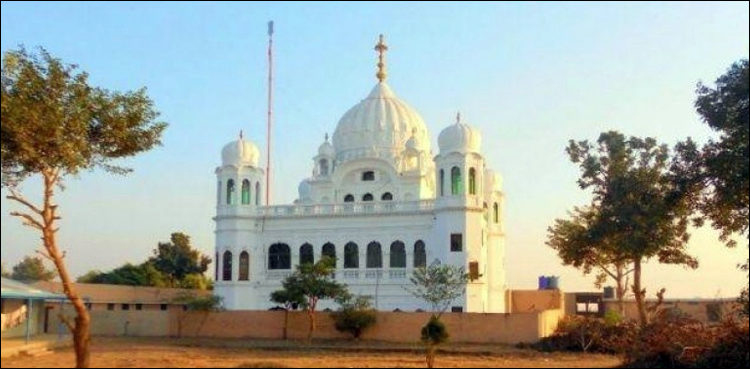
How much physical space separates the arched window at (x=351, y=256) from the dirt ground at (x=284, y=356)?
438 inches

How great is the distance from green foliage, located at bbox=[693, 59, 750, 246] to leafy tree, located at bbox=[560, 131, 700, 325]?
7.26ft

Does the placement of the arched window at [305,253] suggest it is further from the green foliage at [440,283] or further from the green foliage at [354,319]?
the green foliage at [354,319]

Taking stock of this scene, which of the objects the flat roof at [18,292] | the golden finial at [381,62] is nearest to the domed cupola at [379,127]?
the golden finial at [381,62]

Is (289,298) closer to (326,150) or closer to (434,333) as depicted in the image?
(434,333)

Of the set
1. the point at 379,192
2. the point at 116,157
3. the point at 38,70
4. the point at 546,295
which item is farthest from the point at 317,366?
the point at 546,295

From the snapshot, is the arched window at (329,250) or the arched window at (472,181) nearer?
the arched window at (472,181)

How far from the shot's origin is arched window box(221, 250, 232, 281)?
45.1m

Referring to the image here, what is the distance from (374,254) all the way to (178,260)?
28.3 m

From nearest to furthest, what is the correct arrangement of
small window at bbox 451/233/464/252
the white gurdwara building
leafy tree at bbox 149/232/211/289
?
small window at bbox 451/233/464/252 → the white gurdwara building → leafy tree at bbox 149/232/211/289

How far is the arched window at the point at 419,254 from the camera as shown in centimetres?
4297

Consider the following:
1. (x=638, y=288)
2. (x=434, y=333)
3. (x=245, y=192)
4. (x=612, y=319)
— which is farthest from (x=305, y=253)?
(x=434, y=333)

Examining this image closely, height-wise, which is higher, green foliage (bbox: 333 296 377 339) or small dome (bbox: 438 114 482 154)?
small dome (bbox: 438 114 482 154)

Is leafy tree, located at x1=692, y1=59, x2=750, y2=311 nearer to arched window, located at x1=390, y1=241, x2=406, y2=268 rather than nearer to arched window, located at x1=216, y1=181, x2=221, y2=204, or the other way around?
arched window, located at x1=390, y1=241, x2=406, y2=268

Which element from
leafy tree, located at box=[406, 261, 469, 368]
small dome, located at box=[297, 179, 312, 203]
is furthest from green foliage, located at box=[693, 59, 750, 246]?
small dome, located at box=[297, 179, 312, 203]
